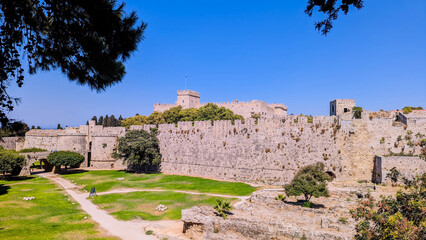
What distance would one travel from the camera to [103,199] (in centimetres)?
2216

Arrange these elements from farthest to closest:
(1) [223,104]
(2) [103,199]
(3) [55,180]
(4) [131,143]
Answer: (1) [223,104] < (4) [131,143] < (3) [55,180] < (2) [103,199]

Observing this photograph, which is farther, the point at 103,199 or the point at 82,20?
the point at 103,199

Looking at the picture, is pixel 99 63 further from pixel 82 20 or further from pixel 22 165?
pixel 22 165

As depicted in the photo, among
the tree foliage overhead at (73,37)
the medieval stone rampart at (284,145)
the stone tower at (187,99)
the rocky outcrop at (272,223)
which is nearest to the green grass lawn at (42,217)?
the rocky outcrop at (272,223)

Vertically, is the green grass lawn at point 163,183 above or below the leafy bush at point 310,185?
below

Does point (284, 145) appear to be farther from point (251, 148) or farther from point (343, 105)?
point (343, 105)

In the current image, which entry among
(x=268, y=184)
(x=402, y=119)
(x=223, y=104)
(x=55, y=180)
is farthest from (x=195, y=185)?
(x=223, y=104)

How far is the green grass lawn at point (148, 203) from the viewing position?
17672 mm

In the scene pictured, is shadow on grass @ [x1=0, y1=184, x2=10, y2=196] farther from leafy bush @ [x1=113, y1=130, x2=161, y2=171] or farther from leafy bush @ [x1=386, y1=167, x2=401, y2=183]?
leafy bush @ [x1=386, y1=167, x2=401, y2=183]

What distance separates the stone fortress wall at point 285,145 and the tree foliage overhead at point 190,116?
20074 mm

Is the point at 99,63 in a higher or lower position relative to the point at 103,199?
higher

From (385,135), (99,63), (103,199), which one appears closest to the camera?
(99,63)

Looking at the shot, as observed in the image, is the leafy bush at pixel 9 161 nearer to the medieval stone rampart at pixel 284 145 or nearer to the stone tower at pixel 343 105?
the medieval stone rampart at pixel 284 145

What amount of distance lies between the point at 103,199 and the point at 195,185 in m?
8.25
